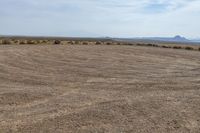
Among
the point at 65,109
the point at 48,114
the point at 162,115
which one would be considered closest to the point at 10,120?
the point at 48,114

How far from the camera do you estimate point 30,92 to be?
14414 mm

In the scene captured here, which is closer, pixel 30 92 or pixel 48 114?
pixel 48 114

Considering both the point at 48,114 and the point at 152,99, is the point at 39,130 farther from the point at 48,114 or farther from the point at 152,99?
the point at 152,99

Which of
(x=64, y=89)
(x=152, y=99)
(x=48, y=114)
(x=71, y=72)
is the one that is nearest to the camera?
(x=48, y=114)

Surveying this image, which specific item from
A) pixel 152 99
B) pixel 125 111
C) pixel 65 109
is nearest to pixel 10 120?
pixel 65 109

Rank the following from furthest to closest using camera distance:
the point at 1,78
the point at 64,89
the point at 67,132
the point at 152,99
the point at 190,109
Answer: the point at 1,78 < the point at 64,89 < the point at 152,99 < the point at 190,109 < the point at 67,132

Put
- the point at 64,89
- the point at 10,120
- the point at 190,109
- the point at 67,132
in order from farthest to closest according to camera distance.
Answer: the point at 64,89
the point at 190,109
the point at 10,120
the point at 67,132

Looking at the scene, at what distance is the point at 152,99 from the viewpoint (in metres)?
13.6

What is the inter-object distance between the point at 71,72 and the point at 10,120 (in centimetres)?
1125

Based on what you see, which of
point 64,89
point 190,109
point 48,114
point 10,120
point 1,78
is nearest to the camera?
point 10,120

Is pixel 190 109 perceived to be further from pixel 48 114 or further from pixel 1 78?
pixel 1 78

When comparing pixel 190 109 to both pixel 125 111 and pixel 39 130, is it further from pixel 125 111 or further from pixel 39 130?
pixel 39 130

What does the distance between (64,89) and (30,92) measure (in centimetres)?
153

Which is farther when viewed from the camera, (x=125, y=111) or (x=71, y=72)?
(x=71, y=72)
